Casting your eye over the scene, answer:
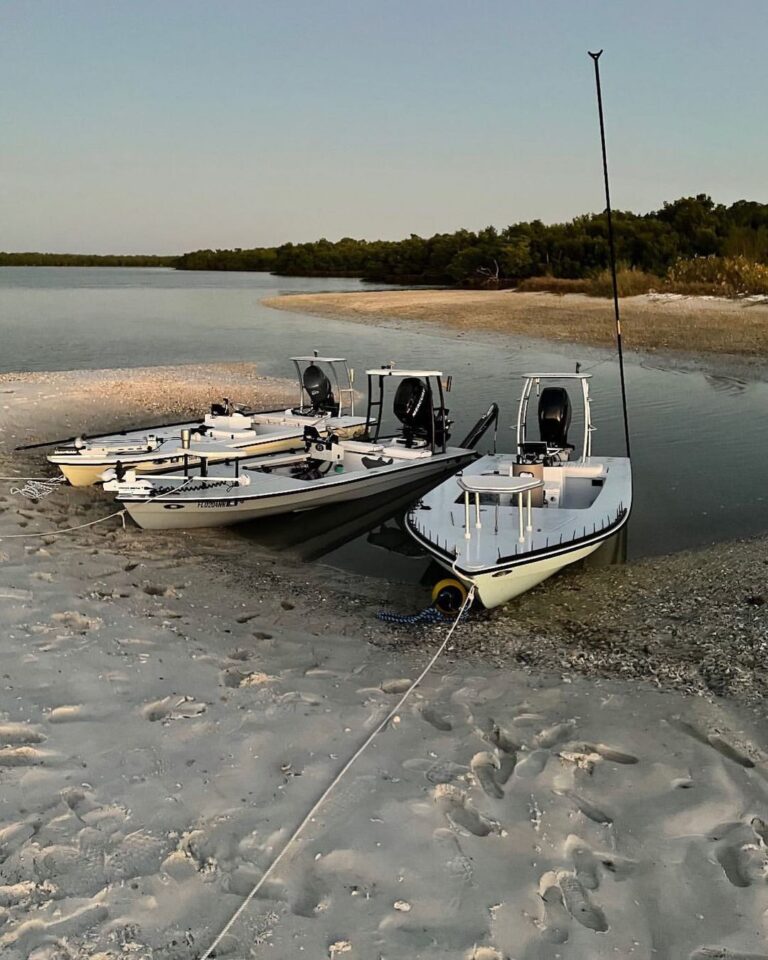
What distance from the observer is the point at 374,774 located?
5.06m

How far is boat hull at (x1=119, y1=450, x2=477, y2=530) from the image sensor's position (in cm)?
1028

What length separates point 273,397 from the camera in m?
22.2

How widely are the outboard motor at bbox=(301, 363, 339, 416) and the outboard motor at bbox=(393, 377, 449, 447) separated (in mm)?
2305

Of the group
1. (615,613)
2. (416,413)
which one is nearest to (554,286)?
(416,413)

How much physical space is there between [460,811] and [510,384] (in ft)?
66.9

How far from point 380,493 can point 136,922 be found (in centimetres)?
943

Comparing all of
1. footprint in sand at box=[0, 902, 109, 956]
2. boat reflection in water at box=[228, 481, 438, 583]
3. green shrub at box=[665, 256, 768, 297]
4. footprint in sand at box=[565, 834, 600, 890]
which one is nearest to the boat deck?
boat reflection in water at box=[228, 481, 438, 583]

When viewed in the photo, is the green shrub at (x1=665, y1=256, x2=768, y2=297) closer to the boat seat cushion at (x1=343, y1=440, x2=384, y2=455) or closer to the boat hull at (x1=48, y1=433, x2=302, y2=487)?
the boat seat cushion at (x1=343, y1=440, x2=384, y2=455)

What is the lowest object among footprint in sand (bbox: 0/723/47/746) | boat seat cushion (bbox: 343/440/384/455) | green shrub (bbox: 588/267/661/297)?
footprint in sand (bbox: 0/723/47/746)

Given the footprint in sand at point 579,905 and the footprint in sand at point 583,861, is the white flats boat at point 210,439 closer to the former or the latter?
the footprint in sand at point 583,861

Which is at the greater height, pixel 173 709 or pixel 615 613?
pixel 173 709

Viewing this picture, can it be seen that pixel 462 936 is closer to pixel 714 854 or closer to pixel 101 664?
pixel 714 854

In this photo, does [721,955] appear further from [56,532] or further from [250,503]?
[56,532]

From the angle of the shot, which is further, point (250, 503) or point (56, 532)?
point (250, 503)
